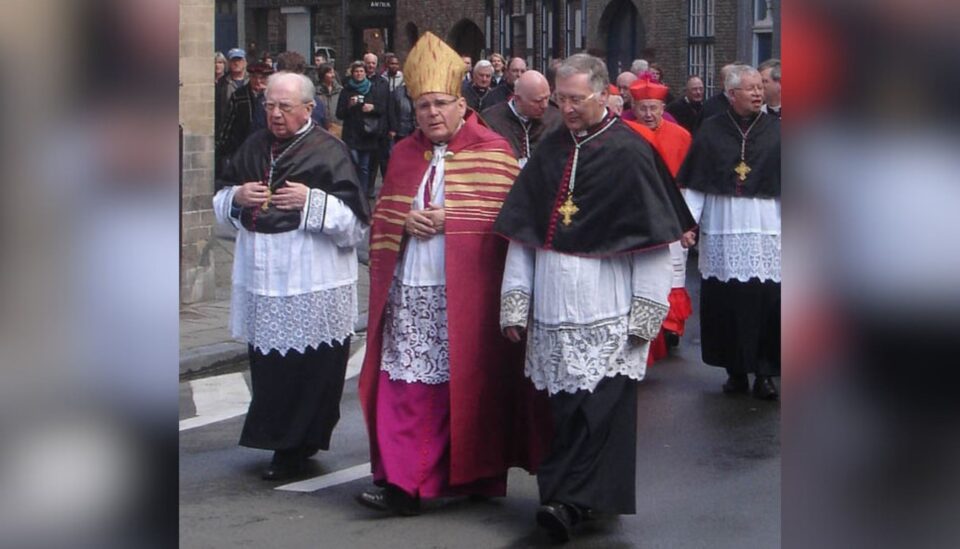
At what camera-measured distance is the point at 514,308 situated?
607 cm

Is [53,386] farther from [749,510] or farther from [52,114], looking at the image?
[749,510]

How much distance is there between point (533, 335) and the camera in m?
6.16

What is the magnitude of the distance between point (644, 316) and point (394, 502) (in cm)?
137

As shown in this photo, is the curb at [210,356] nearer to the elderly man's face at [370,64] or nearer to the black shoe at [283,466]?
the black shoe at [283,466]

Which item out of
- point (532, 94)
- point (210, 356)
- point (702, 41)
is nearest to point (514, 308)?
point (532, 94)

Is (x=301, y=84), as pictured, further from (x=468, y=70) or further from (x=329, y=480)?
(x=329, y=480)

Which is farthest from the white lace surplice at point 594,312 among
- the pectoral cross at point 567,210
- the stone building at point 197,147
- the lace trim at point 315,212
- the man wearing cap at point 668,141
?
the stone building at point 197,147

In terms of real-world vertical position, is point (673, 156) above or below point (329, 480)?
above

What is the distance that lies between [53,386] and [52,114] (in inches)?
10.1

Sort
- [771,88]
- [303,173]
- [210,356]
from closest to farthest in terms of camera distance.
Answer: [303,173] → [771,88] → [210,356]

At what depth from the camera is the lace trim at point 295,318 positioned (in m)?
7.09

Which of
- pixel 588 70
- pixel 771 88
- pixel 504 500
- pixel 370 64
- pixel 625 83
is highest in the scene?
pixel 370 64

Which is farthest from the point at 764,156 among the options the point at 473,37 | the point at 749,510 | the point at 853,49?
the point at 473,37

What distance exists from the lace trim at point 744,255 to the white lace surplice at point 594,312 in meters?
Answer: 3.17
